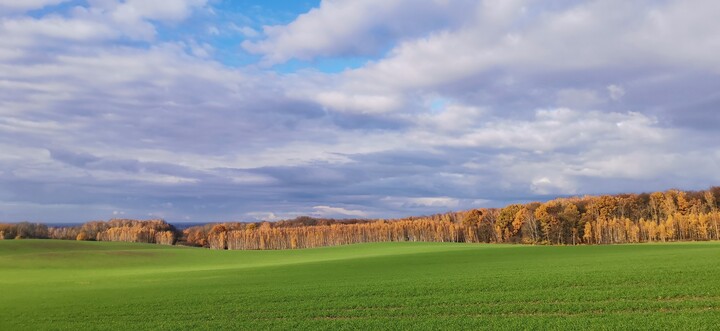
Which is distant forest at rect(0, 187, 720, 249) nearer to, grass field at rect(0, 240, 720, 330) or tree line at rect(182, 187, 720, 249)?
tree line at rect(182, 187, 720, 249)

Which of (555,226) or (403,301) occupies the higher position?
(555,226)

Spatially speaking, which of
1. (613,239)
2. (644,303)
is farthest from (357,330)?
(613,239)

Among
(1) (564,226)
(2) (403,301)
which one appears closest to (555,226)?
(1) (564,226)

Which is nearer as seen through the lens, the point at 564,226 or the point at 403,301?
the point at 403,301

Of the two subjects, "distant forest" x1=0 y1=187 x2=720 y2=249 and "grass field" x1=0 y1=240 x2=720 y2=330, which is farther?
"distant forest" x1=0 y1=187 x2=720 y2=249

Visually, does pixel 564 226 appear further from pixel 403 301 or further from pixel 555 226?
pixel 403 301

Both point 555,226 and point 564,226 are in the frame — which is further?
point 564,226

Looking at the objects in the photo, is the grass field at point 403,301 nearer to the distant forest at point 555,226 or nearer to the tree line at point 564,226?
the tree line at point 564,226

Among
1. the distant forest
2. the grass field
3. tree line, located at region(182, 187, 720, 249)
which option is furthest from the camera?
the distant forest

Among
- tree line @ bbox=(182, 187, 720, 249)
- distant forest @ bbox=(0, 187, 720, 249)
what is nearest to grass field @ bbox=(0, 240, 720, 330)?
tree line @ bbox=(182, 187, 720, 249)

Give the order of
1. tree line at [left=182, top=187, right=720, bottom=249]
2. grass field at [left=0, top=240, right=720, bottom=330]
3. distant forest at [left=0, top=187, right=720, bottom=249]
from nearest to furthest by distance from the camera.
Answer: grass field at [left=0, top=240, right=720, bottom=330] < tree line at [left=182, top=187, right=720, bottom=249] < distant forest at [left=0, top=187, right=720, bottom=249]

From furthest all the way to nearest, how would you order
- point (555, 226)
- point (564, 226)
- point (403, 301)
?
point (564, 226) < point (555, 226) < point (403, 301)

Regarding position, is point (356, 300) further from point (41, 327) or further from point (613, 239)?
point (613, 239)

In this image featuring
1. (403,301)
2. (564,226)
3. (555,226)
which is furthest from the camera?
(564,226)
